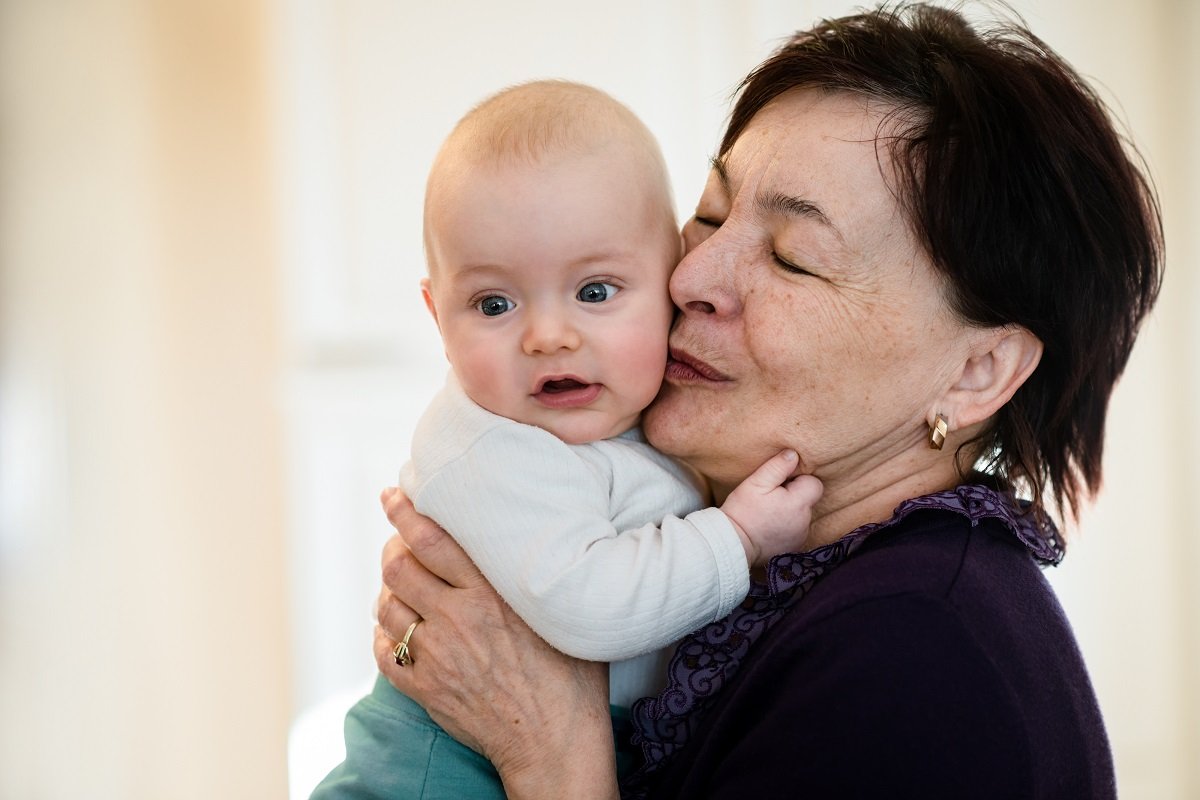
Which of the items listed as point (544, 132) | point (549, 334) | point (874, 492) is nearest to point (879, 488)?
point (874, 492)

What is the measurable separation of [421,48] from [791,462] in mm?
1816

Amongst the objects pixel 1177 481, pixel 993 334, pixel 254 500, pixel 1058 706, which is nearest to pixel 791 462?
pixel 993 334

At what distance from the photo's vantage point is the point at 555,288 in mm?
1265

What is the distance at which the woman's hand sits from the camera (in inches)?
49.9

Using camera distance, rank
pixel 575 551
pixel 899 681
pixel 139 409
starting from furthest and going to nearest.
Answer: pixel 139 409
pixel 575 551
pixel 899 681

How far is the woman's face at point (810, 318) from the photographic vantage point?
4.17 feet

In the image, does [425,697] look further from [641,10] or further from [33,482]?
[641,10]

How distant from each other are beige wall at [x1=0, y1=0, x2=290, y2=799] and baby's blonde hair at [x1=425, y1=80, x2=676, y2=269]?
4.79 feet

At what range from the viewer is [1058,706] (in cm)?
111

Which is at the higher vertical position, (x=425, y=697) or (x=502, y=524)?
(x=502, y=524)

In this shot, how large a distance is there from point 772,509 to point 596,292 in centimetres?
33

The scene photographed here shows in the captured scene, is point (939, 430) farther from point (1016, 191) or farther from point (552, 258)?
point (552, 258)

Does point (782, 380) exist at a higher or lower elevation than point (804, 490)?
higher

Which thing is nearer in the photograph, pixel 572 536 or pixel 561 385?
pixel 572 536
